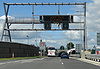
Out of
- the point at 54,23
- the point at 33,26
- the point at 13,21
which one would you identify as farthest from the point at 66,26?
the point at 13,21

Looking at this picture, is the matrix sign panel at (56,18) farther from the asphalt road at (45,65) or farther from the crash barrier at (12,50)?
the asphalt road at (45,65)

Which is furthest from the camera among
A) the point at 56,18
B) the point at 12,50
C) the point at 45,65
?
the point at 12,50

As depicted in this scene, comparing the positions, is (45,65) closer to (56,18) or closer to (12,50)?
(56,18)

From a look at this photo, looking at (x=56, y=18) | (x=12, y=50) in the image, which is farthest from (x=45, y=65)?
(x=12, y=50)

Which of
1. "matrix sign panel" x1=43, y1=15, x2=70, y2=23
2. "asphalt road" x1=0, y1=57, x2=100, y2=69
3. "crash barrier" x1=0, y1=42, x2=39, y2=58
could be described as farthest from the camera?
"crash barrier" x1=0, y1=42, x2=39, y2=58

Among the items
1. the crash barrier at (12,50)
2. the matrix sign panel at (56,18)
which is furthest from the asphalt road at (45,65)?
the crash barrier at (12,50)

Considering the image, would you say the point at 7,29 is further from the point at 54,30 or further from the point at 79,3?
the point at 79,3

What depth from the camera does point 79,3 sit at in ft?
169

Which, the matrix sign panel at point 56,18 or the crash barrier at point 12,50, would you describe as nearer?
the matrix sign panel at point 56,18

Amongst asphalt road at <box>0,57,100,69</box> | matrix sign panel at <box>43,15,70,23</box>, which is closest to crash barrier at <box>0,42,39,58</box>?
matrix sign panel at <box>43,15,70,23</box>

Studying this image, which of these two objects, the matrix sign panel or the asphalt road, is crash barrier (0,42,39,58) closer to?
the matrix sign panel

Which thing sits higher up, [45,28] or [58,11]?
[58,11]

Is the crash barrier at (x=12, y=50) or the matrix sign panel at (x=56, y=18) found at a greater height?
the matrix sign panel at (x=56, y=18)

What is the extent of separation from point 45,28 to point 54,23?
6.53ft
